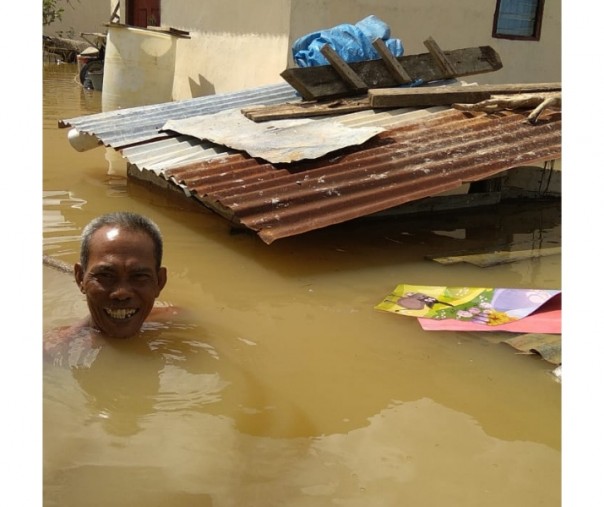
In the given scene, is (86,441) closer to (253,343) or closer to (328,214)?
(253,343)

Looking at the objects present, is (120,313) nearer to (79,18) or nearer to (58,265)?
(58,265)

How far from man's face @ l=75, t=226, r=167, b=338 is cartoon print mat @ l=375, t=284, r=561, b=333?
68.5 inches

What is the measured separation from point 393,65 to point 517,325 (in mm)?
4131

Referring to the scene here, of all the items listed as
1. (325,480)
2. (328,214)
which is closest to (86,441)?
(325,480)

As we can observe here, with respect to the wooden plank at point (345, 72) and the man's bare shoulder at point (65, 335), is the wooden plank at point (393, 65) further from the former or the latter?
the man's bare shoulder at point (65, 335)

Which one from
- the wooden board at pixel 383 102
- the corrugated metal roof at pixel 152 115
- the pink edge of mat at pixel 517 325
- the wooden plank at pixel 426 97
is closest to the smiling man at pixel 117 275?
the pink edge of mat at pixel 517 325

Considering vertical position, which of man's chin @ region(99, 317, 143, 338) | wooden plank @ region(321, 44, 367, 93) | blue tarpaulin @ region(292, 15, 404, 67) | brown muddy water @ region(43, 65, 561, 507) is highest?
blue tarpaulin @ region(292, 15, 404, 67)

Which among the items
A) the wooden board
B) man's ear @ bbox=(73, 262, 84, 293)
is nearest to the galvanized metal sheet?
the wooden board

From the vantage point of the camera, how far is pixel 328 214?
4.90m

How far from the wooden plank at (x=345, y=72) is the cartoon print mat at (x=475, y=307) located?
3281 millimetres

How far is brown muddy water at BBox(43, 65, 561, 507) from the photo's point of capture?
2.66 m

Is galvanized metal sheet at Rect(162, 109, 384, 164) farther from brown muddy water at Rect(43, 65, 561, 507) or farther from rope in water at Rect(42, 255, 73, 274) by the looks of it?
rope in water at Rect(42, 255, 73, 274)

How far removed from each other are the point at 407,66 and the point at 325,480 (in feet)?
19.2

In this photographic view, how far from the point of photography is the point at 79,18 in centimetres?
2223
